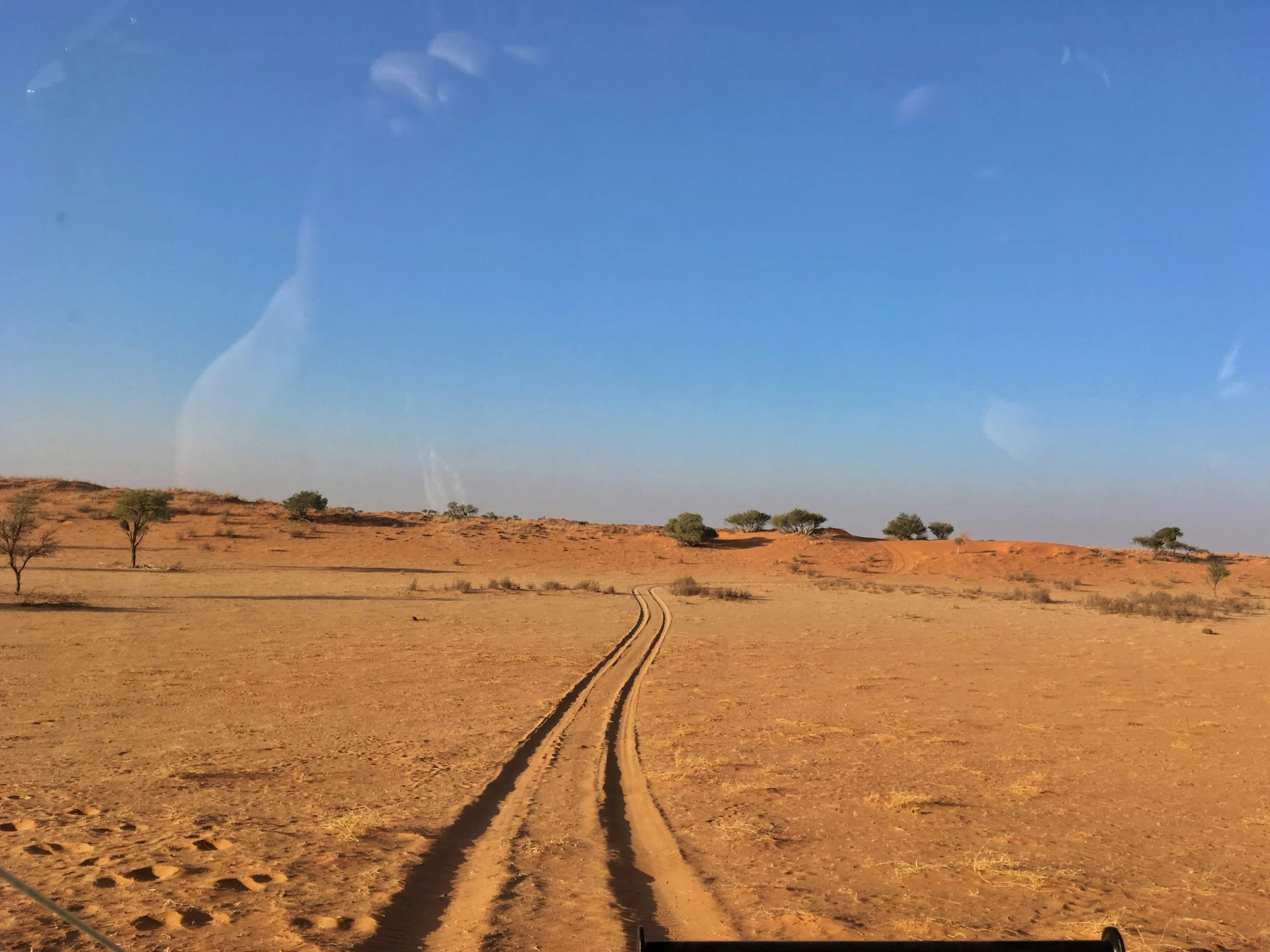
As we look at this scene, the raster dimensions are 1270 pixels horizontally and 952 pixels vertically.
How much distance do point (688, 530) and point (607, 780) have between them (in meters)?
52.0

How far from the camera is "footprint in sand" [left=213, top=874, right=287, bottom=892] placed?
459 cm

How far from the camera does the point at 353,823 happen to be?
5.91m

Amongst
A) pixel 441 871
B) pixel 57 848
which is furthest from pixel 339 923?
pixel 57 848

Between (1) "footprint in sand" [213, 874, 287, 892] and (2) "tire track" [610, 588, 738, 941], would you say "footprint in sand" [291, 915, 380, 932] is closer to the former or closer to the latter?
(1) "footprint in sand" [213, 874, 287, 892]

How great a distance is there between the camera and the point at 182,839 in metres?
5.36

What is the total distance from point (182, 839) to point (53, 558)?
36.6m

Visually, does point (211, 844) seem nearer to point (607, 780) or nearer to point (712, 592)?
point (607, 780)

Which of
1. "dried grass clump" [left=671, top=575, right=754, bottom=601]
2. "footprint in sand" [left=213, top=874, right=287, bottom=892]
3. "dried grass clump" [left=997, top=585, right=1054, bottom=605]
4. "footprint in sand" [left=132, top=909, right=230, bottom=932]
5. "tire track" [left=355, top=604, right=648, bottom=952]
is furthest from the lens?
"dried grass clump" [left=997, top=585, right=1054, bottom=605]

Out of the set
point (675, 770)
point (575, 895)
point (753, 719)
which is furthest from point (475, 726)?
point (575, 895)

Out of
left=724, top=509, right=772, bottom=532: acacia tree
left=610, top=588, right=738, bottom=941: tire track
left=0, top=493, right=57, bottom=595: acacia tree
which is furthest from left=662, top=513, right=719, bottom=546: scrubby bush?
left=610, top=588, right=738, bottom=941: tire track

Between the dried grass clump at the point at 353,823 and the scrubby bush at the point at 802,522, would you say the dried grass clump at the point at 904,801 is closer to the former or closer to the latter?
the dried grass clump at the point at 353,823

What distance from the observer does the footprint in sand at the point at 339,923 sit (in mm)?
4203

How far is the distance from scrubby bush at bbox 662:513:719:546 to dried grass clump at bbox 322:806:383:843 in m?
53.0

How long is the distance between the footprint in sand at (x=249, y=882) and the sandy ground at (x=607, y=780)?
0.11 feet
